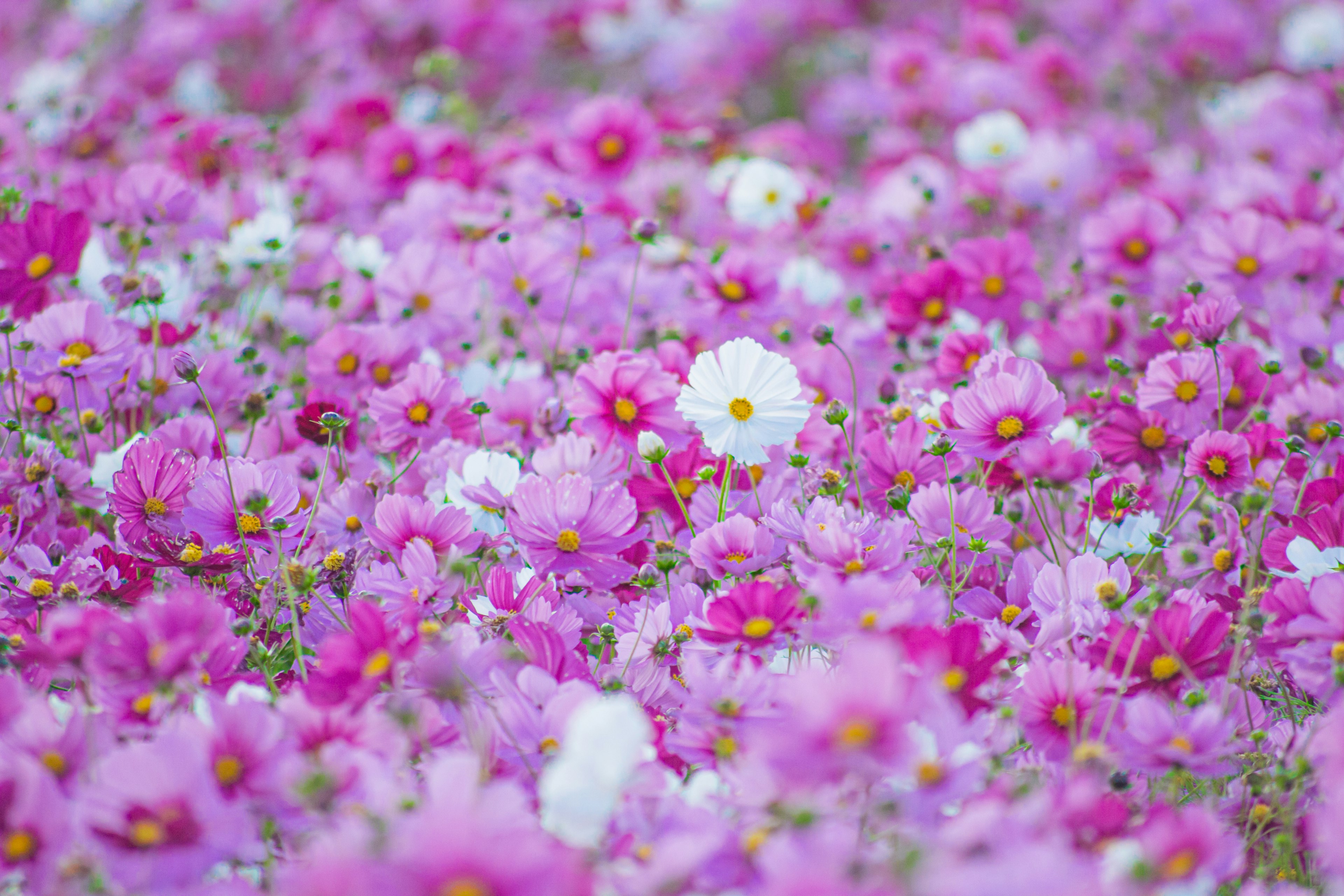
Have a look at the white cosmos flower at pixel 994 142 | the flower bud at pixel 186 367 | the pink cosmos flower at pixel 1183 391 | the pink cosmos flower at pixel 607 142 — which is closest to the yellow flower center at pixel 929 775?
the pink cosmos flower at pixel 1183 391

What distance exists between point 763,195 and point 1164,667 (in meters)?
1.30

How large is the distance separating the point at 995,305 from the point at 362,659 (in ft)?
4.14

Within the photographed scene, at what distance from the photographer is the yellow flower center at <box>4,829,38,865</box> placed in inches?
30.6

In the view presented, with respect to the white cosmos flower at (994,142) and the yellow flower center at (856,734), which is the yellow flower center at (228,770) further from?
the white cosmos flower at (994,142)

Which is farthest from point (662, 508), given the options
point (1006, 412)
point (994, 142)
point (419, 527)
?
point (994, 142)

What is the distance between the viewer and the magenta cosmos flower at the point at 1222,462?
131 cm

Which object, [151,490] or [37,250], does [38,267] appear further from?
[151,490]

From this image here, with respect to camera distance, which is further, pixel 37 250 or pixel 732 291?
pixel 732 291

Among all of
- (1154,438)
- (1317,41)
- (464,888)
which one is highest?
(464,888)

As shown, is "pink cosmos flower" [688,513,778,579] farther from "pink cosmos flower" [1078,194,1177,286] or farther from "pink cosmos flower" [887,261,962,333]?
"pink cosmos flower" [1078,194,1177,286]

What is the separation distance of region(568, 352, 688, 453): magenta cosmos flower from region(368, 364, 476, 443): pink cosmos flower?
0.18 metres

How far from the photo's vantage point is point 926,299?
1804 millimetres

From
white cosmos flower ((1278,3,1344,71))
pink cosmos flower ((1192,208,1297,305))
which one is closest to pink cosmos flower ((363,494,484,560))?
pink cosmos flower ((1192,208,1297,305))

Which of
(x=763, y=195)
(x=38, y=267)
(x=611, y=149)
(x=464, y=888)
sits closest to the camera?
(x=464, y=888)
